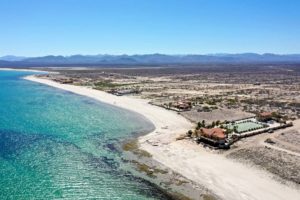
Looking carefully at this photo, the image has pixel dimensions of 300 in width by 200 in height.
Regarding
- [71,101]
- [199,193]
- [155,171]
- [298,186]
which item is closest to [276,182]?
A: [298,186]

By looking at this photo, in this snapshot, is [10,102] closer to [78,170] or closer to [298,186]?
[78,170]

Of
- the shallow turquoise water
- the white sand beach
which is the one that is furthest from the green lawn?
the shallow turquoise water

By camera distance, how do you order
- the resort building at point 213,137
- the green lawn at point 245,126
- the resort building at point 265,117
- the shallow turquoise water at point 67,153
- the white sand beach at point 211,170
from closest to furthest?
1. the white sand beach at point 211,170
2. the shallow turquoise water at point 67,153
3. the resort building at point 213,137
4. the green lawn at point 245,126
5. the resort building at point 265,117

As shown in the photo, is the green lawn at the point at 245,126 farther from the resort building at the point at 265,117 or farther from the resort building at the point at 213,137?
the resort building at the point at 213,137

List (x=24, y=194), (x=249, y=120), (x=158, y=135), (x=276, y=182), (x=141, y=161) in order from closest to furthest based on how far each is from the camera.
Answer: (x=24, y=194), (x=276, y=182), (x=141, y=161), (x=158, y=135), (x=249, y=120)

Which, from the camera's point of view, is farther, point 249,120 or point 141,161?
point 249,120

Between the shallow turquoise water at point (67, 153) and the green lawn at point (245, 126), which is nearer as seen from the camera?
the shallow turquoise water at point (67, 153)

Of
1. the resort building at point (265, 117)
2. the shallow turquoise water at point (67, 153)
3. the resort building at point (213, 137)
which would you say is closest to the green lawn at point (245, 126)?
the resort building at point (265, 117)
